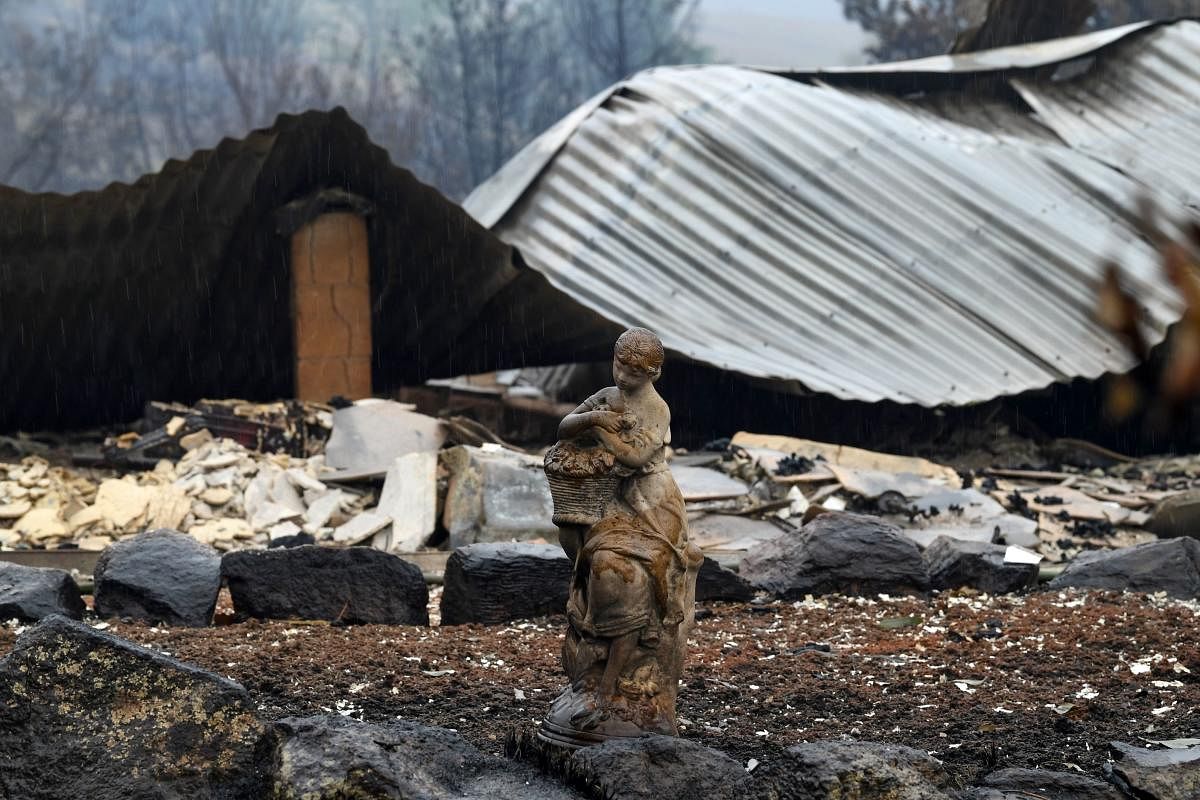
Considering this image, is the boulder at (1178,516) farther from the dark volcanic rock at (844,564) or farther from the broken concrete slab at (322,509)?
the broken concrete slab at (322,509)

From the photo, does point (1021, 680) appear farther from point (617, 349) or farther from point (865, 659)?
point (617, 349)

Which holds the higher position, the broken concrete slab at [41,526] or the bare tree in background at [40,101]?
the bare tree in background at [40,101]

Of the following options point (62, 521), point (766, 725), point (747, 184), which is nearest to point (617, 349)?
Result: point (766, 725)

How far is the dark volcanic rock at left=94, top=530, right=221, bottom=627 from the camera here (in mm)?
8070

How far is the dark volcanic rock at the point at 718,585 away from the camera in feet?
29.0

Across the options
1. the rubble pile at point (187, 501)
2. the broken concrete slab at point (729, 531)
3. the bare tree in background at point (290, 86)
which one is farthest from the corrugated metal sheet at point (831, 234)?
the bare tree in background at point (290, 86)

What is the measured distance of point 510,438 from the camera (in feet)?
50.5

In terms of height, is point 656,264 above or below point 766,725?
above

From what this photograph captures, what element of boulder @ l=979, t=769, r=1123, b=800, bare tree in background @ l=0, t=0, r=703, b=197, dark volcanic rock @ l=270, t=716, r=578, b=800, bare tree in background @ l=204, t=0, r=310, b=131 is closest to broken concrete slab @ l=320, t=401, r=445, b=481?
dark volcanic rock @ l=270, t=716, r=578, b=800

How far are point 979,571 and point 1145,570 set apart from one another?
982 millimetres

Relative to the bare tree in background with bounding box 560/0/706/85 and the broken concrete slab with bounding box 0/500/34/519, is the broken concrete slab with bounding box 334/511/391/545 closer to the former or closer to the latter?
the broken concrete slab with bounding box 0/500/34/519

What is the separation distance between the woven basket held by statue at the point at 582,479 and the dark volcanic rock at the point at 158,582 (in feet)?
10.9

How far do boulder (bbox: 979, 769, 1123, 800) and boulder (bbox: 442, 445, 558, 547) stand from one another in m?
6.32

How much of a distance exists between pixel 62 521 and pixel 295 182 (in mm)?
3811
